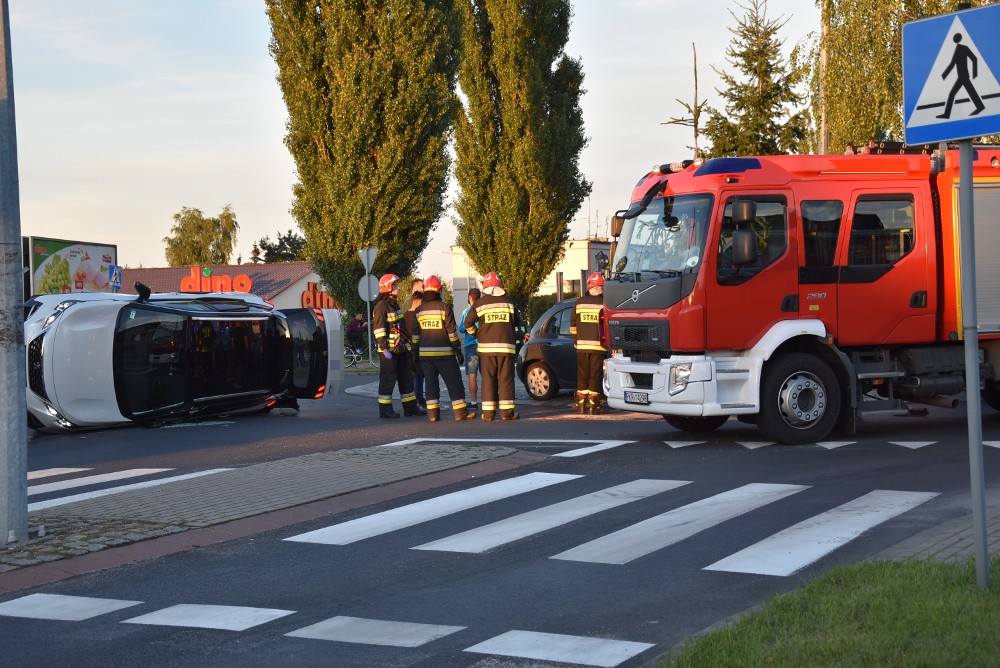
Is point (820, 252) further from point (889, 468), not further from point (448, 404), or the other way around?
point (448, 404)

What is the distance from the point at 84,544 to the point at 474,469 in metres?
3.98

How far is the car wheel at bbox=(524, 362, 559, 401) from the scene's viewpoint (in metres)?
20.3

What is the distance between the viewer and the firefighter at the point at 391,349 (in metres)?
17.3

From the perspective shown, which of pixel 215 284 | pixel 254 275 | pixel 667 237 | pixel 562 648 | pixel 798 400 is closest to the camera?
pixel 562 648

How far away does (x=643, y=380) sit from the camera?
1330 cm

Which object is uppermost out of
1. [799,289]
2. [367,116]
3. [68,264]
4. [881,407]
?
[367,116]

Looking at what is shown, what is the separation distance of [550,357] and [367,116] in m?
17.4

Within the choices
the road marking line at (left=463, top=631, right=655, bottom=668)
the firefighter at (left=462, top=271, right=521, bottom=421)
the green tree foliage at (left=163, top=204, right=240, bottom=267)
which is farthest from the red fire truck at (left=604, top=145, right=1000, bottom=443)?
the green tree foliage at (left=163, top=204, right=240, bottom=267)

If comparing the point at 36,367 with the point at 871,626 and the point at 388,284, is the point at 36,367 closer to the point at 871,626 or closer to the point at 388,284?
the point at 388,284

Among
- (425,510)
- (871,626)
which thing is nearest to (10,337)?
(425,510)

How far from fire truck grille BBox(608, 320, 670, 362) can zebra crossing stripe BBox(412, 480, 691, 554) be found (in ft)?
9.12

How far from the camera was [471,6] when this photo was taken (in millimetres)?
41250

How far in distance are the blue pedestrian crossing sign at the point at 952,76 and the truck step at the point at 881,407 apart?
7655 millimetres

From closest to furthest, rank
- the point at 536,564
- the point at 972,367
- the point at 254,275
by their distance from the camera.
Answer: the point at 972,367 < the point at 536,564 < the point at 254,275
